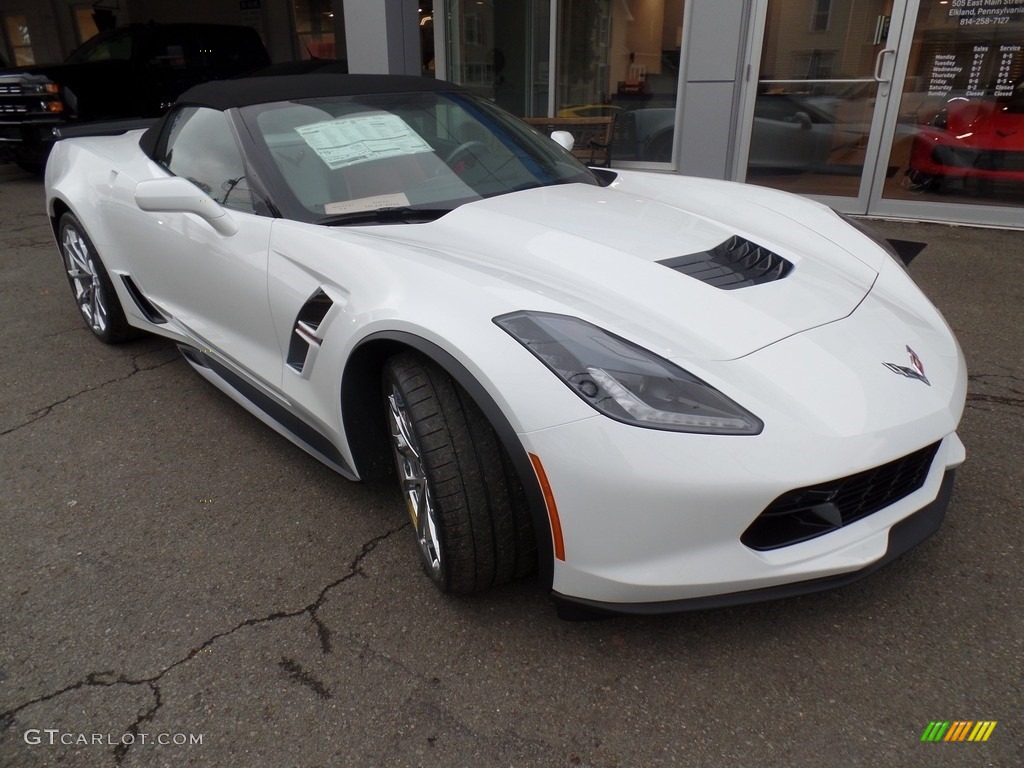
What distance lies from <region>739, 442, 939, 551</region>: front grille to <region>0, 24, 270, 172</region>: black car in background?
9.44 meters

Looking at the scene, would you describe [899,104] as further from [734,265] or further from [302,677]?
[302,677]

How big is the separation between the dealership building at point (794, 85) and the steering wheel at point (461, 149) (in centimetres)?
467

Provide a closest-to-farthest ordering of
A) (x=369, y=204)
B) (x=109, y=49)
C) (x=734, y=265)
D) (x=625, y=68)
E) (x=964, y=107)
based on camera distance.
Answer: (x=734, y=265) → (x=369, y=204) → (x=964, y=107) → (x=625, y=68) → (x=109, y=49)

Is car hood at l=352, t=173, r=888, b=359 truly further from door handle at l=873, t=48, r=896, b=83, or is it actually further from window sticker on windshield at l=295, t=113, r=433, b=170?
door handle at l=873, t=48, r=896, b=83

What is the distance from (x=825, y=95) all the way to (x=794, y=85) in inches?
11.2

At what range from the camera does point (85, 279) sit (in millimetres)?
4078

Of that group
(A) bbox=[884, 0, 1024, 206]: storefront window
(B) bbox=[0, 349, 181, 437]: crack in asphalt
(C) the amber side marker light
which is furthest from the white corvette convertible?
(A) bbox=[884, 0, 1024, 206]: storefront window

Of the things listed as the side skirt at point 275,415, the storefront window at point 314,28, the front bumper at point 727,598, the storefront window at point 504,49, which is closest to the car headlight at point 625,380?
the front bumper at point 727,598

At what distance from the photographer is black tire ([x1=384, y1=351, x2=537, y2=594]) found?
1870 millimetres

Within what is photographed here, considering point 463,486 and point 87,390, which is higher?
point 463,486

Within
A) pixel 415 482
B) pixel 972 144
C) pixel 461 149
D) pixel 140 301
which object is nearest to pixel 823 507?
pixel 415 482

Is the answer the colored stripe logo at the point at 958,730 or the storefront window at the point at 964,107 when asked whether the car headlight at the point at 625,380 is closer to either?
the colored stripe logo at the point at 958,730

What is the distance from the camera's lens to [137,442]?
311 cm

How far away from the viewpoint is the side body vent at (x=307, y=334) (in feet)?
7.29
